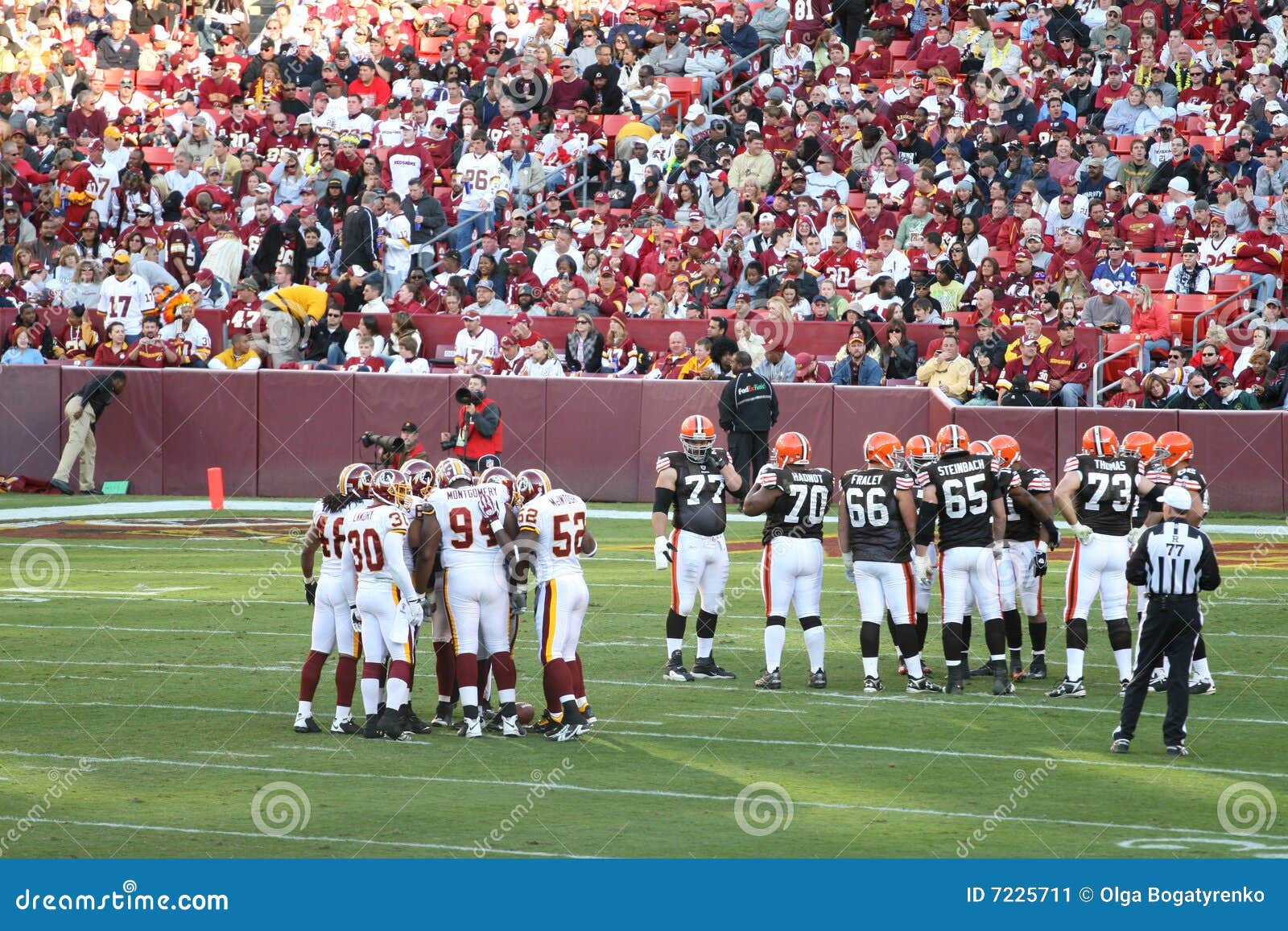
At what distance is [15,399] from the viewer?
23047 mm

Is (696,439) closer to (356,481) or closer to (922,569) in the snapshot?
(922,569)

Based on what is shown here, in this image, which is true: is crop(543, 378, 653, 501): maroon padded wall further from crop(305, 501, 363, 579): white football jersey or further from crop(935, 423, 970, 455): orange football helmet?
crop(305, 501, 363, 579): white football jersey

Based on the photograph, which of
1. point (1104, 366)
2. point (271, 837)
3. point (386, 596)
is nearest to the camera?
point (271, 837)

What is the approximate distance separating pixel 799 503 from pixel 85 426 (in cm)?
1341

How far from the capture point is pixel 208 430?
74.8ft

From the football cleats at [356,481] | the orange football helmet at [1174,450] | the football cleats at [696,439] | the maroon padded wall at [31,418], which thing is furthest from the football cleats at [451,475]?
the maroon padded wall at [31,418]

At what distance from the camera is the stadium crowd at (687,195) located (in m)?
21.4

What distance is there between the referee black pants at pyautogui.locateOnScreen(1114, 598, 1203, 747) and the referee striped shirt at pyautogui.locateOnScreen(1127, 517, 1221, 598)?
0.09 metres

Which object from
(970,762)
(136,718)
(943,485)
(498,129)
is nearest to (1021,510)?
(943,485)

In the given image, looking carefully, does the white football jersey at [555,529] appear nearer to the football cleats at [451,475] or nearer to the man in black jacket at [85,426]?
the football cleats at [451,475]

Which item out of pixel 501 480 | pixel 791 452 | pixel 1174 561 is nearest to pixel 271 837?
pixel 501 480

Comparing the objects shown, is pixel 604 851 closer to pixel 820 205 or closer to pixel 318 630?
pixel 318 630

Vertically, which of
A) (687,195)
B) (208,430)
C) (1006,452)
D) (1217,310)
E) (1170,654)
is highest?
(687,195)

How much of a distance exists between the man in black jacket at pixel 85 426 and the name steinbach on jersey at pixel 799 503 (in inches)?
515
